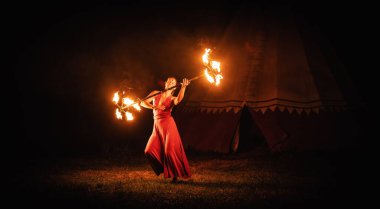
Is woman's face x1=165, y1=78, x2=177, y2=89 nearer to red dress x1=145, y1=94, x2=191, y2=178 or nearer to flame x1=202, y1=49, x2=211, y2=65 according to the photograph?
red dress x1=145, y1=94, x2=191, y2=178

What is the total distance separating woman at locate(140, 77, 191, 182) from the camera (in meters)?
8.05

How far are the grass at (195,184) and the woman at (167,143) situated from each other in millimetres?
278

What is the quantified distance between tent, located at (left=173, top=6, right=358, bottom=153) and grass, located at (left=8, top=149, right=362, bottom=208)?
84 centimetres

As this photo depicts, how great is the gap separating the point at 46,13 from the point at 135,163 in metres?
8.38

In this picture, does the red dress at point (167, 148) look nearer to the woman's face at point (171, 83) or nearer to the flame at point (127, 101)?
the woman's face at point (171, 83)

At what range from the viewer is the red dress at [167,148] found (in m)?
8.05

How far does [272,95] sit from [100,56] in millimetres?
7056

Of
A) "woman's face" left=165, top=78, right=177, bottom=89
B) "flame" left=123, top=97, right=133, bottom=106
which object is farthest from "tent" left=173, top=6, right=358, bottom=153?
"flame" left=123, top=97, right=133, bottom=106

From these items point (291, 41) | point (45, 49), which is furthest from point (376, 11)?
point (45, 49)

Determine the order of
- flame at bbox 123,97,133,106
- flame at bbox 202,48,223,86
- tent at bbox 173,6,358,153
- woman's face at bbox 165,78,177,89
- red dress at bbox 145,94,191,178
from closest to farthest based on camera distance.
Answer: flame at bbox 202,48,223,86 → red dress at bbox 145,94,191,178 → woman's face at bbox 165,78,177,89 → flame at bbox 123,97,133,106 → tent at bbox 173,6,358,153

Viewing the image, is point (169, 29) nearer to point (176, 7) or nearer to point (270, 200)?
point (176, 7)

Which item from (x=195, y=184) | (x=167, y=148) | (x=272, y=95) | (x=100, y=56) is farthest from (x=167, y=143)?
(x=100, y=56)

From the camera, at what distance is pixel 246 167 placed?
34.1ft

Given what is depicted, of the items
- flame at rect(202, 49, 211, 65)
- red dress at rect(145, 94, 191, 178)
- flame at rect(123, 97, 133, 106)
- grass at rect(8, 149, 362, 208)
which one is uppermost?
flame at rect(202, 49, 211, 65)
